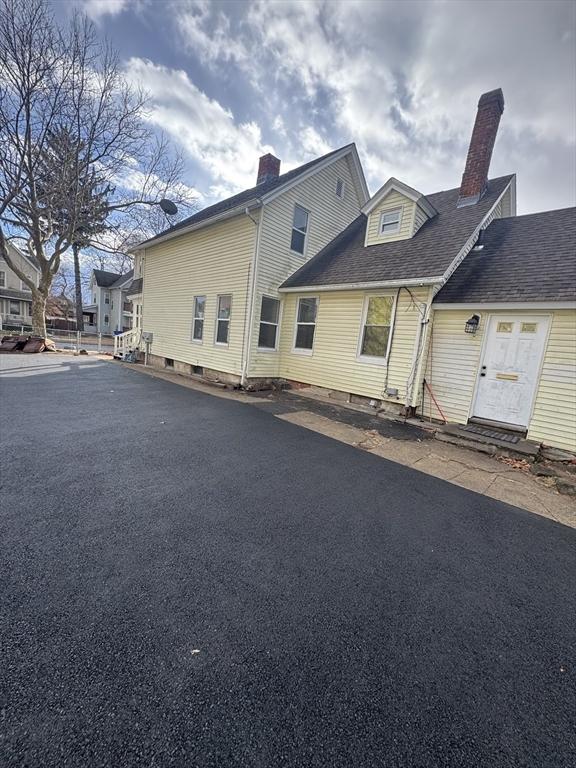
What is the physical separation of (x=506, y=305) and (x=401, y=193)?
4.65 meters

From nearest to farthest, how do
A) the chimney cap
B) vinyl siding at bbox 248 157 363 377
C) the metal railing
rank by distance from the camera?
the chimney cap < vinyl siding at bbox 248 157 363 377 < the metal railing

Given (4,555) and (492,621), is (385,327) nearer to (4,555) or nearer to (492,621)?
(492,621)

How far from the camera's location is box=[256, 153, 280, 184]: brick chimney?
1297 centimetres

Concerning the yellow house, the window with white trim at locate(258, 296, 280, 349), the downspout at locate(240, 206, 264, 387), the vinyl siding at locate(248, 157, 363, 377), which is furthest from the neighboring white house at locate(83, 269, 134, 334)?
the downspout at locate(240, 206, 264, 387)

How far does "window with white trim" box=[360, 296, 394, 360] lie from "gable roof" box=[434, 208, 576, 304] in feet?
4.00

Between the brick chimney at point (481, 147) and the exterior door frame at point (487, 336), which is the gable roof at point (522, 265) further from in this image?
the brick chimney at point (481, 147)

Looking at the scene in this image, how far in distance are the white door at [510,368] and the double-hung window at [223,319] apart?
724cm

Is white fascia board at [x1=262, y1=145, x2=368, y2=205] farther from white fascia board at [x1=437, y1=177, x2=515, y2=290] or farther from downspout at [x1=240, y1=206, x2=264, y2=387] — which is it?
white fascia board at [x1=437, y1=177, x2=515, y2=290]

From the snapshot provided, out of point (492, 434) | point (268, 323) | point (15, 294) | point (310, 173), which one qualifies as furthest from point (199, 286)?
point (15, 294)

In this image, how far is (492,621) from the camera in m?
2.20

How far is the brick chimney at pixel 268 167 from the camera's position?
511 inches

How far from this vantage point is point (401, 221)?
29.2 ft

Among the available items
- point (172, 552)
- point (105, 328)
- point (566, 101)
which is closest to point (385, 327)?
point (566, 101)

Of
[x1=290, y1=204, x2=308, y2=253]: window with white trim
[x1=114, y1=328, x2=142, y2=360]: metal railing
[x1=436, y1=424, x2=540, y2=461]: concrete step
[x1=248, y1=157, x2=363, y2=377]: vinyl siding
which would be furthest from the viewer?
[x1=114, y1=328, x2=142, y2=360]: metal railing
